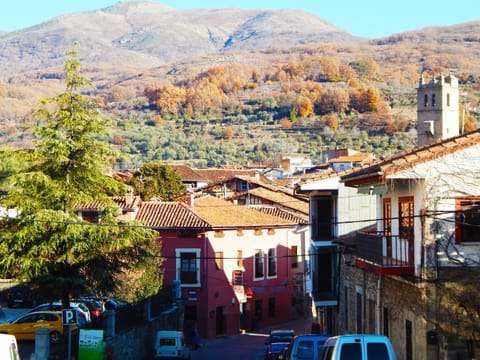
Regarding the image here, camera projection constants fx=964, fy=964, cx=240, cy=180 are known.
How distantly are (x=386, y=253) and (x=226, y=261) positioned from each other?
32.3m

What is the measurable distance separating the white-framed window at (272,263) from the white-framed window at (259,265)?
0.76 m

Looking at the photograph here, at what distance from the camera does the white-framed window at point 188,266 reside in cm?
5644

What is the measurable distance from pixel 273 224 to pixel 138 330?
24.5 metres

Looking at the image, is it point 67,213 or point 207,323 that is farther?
point 207,323

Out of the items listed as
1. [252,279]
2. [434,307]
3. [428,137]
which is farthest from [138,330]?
[252,279]

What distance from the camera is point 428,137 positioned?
40219 millimetres

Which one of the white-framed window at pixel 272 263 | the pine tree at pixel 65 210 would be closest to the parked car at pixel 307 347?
the pine tree at pixel 65 210

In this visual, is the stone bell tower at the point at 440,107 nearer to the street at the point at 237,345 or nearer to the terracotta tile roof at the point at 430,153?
the street at the point at 237,345

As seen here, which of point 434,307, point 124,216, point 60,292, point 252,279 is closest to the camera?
point 434,307

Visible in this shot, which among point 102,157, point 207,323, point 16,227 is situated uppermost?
point 102,157

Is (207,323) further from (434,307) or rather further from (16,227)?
(434,307)

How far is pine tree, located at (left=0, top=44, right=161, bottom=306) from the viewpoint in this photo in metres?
33.3

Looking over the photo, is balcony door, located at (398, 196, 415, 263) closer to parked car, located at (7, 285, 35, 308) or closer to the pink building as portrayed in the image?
the pink building

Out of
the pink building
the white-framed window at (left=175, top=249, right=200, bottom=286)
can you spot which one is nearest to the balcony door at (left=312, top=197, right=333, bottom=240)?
the pink building
